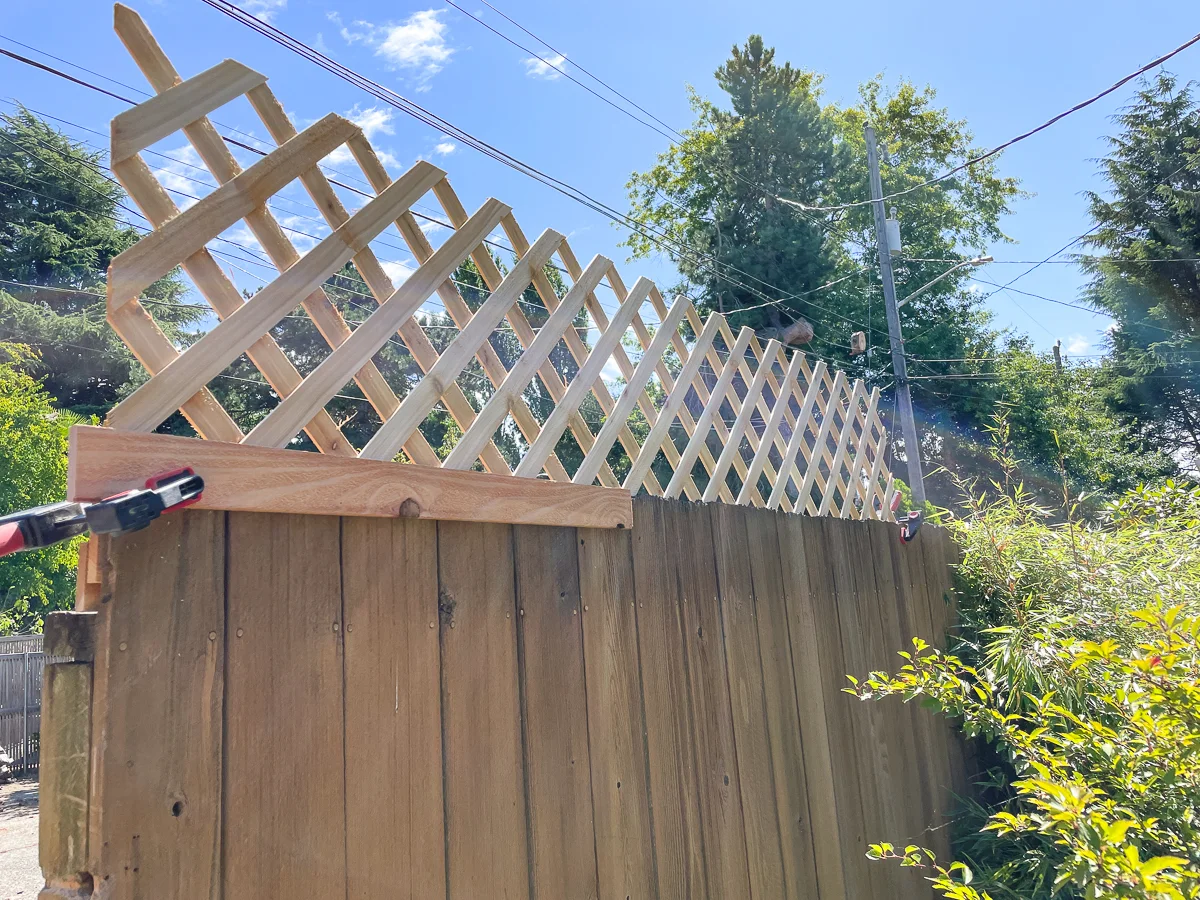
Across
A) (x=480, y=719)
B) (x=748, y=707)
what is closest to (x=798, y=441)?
(x=748, y=707)

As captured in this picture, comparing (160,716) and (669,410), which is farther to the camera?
(669,410)

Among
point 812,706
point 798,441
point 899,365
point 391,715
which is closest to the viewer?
point 391,715

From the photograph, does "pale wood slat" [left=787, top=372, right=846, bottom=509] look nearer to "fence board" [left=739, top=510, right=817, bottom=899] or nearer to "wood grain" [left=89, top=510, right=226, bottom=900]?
"fence board" [left=739, top=510, right=817, bottom=899]

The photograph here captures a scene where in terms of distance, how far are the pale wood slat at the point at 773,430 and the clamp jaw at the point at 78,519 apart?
1.53 metres

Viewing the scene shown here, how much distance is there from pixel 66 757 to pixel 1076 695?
8.21ft

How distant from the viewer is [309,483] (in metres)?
1.10

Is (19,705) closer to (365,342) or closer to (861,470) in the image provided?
(861,470)

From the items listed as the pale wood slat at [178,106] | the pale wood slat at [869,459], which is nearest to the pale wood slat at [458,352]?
the pale wood slat at [178,106]

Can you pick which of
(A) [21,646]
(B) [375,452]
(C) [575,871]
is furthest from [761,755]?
(A) [21,646]

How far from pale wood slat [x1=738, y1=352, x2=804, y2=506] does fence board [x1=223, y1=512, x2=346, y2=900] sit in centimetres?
129

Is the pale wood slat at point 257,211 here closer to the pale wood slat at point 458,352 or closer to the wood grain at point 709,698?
the pale wood slat at point 458,352

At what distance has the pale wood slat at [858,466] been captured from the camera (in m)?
2.71

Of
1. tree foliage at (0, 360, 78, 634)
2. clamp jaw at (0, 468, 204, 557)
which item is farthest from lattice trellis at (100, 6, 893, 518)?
tree foliage at (0, 360, 78, 634)

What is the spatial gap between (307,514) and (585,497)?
61 cm
